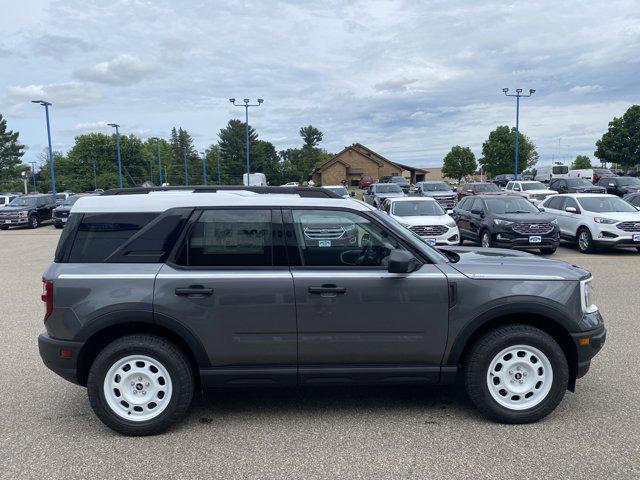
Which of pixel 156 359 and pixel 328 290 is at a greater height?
pixel 328 290

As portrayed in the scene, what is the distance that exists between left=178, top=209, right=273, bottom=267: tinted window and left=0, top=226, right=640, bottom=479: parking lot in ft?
4.23

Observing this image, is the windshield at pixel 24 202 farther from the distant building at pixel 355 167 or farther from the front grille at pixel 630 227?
the distant building at pixel 355 167

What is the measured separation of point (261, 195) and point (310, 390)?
184 cm

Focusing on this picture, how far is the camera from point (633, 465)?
324 centimetres

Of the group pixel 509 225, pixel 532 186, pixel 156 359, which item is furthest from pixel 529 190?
pixel 156 359

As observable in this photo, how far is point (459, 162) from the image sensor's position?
8006 centimetres

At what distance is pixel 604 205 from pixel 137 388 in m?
13.8

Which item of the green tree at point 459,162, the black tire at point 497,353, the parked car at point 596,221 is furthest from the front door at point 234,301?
the green tree at point 459,162

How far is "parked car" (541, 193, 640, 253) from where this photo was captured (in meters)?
12.9

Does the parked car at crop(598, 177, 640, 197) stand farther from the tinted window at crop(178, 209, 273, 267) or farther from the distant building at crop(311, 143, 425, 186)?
the distant building at crop(311, 143, 425, 186)

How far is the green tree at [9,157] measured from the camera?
8745cm

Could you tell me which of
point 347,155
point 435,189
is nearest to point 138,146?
point 347,155

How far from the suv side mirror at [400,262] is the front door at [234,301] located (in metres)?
0.75

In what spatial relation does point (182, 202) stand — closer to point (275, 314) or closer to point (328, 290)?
point (275, 314)
